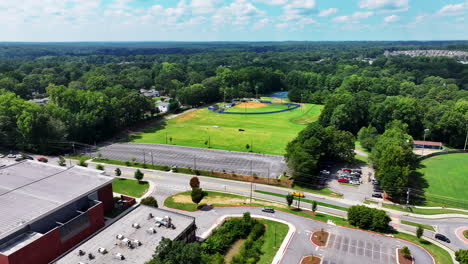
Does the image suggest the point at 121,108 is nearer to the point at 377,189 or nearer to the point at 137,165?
the point at 137,165

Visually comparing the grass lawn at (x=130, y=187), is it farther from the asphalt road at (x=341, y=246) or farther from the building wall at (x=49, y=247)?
the building wall at (x=49, y=247)

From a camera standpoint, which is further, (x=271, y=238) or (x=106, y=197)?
(x=106, y=197)

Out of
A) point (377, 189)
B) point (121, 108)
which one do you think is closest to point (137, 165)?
point (121, 108)

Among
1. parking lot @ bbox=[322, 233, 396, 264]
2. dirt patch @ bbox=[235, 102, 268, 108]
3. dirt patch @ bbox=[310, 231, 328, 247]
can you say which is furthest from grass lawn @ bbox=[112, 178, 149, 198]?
dirt patch @ bbox=[235, 102, 268, 108]

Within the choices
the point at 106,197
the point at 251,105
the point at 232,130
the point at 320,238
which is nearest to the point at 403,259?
the point at 320,238

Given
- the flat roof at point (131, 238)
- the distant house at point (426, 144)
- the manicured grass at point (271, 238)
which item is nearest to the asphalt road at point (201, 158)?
the manicured grass at point (271, 238)

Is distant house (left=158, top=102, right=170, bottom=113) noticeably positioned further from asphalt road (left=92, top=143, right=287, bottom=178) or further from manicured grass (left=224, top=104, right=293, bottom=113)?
asphalt road (left=92, top=143, right=287, bottom=178)

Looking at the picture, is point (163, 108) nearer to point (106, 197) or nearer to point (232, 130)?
point (232, 130)
